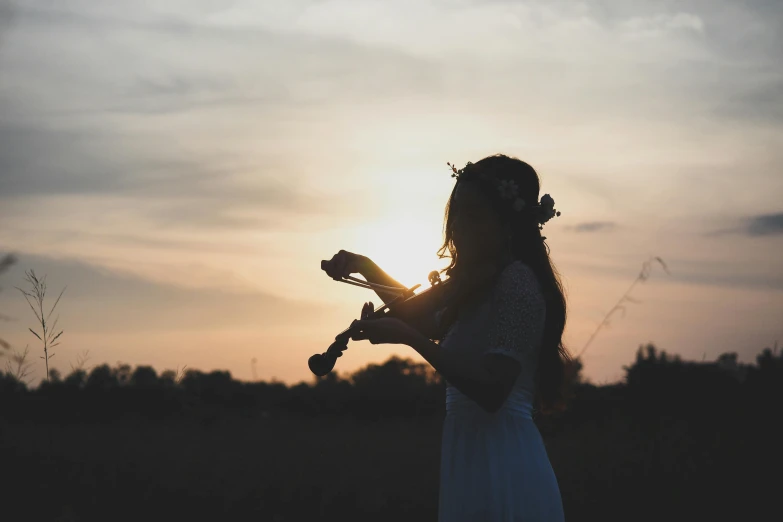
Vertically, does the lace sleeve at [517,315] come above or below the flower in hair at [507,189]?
below

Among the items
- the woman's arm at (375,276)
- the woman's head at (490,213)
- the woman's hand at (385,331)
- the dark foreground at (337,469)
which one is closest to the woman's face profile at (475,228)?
the woman's head at (490,213)

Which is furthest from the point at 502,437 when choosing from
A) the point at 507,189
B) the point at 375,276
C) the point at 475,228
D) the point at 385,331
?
the point at 375,276

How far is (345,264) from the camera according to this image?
13.1 feet

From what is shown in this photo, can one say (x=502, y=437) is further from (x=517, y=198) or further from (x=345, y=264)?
(x=345, y=264)

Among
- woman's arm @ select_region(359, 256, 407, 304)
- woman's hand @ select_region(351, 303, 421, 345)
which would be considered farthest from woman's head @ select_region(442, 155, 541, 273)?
woman's arm @ select_region(359, 256, 407, 304)

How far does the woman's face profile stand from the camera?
297 centimetres

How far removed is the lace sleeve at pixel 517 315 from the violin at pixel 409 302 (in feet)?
0.28

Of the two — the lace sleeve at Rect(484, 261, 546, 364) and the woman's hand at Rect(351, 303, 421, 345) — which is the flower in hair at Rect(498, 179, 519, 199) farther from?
the woman's hand at Rect(351, 303, 421, 345)

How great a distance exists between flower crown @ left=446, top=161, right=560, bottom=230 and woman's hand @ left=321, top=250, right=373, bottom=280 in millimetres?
946

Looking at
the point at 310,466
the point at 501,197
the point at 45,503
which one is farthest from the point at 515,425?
the point at 310,466

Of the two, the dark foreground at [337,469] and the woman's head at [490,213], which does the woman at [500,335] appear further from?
the dark foreground at [337,469]

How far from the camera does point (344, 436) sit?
966cm

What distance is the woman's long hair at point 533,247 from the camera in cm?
303

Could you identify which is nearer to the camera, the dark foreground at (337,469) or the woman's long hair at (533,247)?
the woman's long hair at (533,247)
